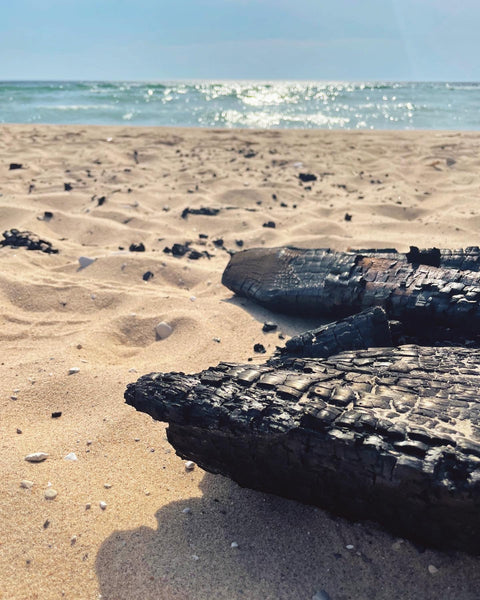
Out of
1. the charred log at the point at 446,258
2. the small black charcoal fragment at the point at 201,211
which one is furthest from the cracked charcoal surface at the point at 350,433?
the small black charcoal fragment at the point at 201,211

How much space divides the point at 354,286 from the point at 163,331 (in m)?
1.31

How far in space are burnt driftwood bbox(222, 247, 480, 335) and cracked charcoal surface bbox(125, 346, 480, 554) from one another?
64 cm

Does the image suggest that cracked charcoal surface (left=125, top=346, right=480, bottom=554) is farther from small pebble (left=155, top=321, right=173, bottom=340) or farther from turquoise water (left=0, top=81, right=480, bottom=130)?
turquoise water (left=0, top=81, right=480, bottom=130)

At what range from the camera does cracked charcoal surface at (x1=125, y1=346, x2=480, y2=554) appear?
5.47 feet

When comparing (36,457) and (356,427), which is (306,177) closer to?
(36,457)

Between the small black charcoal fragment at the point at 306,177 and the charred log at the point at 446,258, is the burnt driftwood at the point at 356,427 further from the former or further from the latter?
the small black charcoal fragment at the point at 306,177

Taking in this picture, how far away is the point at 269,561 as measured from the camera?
1.89m

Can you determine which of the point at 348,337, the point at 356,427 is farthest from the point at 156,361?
the point at 356,427

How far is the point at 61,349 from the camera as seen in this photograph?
3381 mm

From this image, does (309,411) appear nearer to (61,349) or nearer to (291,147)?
(61,349)

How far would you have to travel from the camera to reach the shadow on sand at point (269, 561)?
1775 mm

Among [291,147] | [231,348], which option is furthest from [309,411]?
[291,147]

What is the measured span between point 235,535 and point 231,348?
1.55 m

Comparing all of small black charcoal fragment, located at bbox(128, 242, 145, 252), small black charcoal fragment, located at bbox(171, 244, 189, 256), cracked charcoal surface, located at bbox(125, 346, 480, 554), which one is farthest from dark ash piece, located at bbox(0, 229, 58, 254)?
cracked charcoal surface, located at bbox(125, 346, 480, 554)
